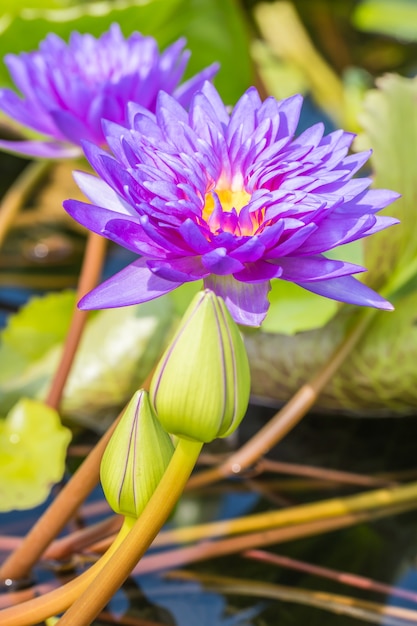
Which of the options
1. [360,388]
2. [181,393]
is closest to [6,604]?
[181,393]

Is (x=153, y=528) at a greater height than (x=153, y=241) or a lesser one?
lesser

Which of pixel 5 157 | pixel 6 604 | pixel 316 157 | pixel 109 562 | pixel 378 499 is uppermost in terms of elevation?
pixel 5 157

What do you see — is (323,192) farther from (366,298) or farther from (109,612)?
(109,612)

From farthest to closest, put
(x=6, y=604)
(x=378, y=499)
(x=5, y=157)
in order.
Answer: (x=5, y=157) < (x=378, y=499) < (x=6, y=604)

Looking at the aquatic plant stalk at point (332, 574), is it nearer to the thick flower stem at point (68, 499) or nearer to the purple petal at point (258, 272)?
the thick flower stem at point (68, 499)

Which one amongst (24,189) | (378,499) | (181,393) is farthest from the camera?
(24,189)

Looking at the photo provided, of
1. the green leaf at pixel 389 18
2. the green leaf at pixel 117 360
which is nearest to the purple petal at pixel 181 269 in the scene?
the green leaf at pixel 117 360

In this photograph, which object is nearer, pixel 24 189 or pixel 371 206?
pixel 371 206
